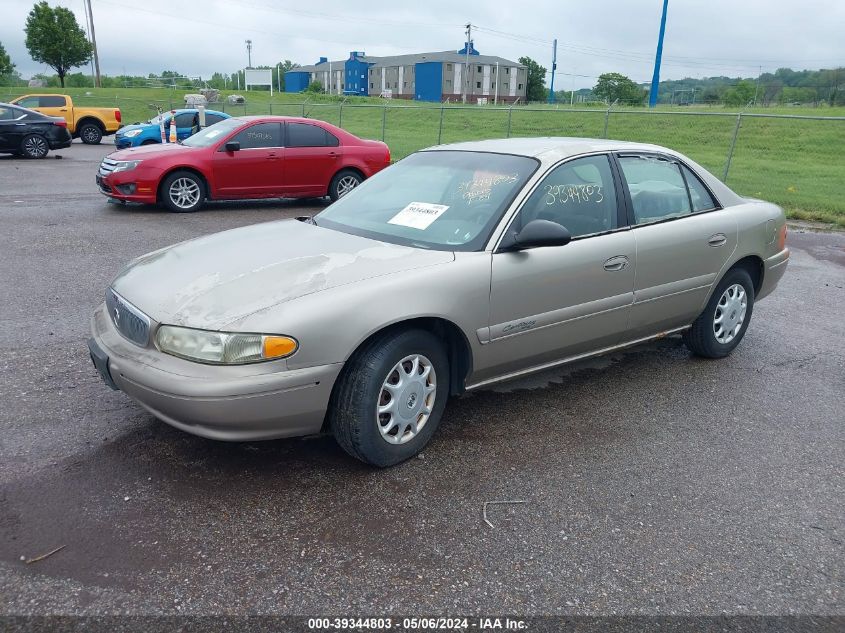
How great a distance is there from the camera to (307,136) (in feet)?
39.1

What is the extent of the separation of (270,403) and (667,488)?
1.93 metres

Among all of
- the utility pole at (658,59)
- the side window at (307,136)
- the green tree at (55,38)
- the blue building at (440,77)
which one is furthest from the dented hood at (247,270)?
the blue building at (440,77)

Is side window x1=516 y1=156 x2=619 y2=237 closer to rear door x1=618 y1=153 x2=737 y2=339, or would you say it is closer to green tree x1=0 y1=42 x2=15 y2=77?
rear door x1=618 y1=153 x2=737 y2=339

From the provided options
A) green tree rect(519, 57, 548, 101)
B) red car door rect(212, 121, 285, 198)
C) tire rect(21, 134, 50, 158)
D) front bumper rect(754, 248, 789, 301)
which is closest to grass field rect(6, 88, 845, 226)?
red car door rect(212, 121, 285, 198)

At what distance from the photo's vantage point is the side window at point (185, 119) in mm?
19703

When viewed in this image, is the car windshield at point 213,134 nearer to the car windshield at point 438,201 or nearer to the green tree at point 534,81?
the car windshield at point 438,201

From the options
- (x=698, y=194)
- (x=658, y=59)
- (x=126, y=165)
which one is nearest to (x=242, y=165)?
(x=126, y=165)

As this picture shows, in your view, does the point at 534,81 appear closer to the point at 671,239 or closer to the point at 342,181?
the point at 342,181

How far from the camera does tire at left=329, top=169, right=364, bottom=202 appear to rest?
40.3 ft

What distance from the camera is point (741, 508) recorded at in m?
3.30

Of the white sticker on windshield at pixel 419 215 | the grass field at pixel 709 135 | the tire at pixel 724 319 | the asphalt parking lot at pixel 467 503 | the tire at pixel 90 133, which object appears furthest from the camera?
the tire at pixel 90 133

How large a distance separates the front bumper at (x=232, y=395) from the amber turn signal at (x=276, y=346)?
0.04m

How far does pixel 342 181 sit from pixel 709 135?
1695 cm

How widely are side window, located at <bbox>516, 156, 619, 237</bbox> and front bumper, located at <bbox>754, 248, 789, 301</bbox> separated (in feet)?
5.72
